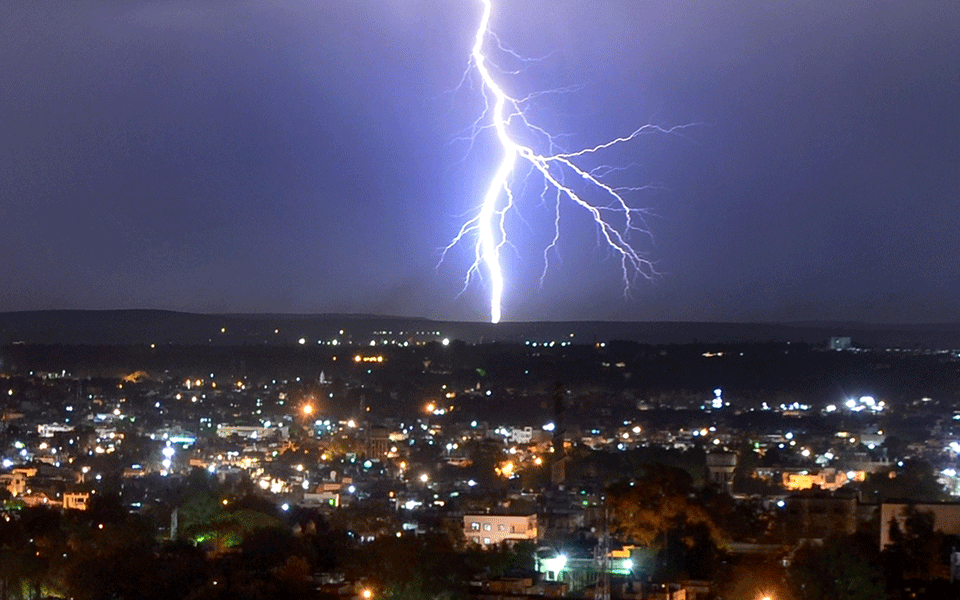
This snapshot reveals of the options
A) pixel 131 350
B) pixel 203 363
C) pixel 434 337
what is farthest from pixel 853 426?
pixel 434 337

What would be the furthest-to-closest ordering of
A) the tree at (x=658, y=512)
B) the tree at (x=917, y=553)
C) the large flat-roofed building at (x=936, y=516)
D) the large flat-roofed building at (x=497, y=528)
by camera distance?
the large flat-roofed building at (x=497, y=528), the tree at (x=658, y=512), the large flat-roofed building at (x=936, y=516), the tree at (x=917, y=553)

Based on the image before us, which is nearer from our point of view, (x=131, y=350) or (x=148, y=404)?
(x=148, y=404)

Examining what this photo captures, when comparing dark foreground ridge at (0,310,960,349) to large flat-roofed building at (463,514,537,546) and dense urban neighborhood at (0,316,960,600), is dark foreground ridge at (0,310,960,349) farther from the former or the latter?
large flat-roofed building at (463,514,537,546)

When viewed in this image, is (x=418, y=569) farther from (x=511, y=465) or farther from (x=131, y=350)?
(x=131, y=350)

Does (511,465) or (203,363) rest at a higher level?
(203,363)

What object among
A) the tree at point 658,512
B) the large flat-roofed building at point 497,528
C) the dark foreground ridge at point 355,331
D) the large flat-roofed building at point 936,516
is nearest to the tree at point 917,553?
the large flat-roofed building at point 936,516

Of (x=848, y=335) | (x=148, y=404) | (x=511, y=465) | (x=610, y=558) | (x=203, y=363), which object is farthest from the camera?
(x=848, y=335)

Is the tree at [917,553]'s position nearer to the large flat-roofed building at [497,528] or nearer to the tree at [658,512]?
the tree at [658,512]

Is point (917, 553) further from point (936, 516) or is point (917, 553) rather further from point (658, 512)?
point (658, 512)

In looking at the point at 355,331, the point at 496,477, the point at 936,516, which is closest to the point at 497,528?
the point at 936,516
